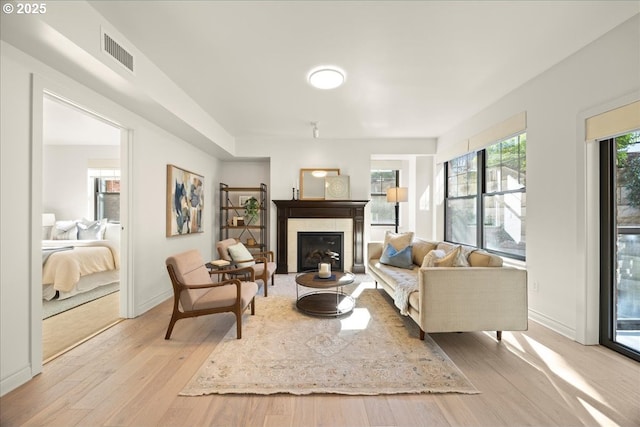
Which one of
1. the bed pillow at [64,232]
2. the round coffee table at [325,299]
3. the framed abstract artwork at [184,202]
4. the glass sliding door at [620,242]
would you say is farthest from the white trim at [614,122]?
the bed pillow at [64,232]

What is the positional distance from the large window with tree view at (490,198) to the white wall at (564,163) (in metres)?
0.44

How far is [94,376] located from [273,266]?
257 centimetres

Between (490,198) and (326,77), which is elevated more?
(326,77)

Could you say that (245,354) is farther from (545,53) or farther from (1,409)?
(545,53)

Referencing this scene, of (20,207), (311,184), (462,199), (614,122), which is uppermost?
(614,122)

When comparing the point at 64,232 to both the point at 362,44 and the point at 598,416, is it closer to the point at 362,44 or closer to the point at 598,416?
the point at 362,44

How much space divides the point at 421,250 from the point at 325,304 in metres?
1.66

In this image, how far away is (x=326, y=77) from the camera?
297 cm

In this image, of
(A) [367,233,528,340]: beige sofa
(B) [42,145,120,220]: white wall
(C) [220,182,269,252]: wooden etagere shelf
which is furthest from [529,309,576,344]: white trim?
(B) [42,145,120,220]: white wall

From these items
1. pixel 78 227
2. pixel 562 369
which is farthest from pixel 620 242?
pixel 78 227

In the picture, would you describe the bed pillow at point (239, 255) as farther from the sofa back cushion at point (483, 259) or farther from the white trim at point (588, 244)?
the white trim at point (588, 244)

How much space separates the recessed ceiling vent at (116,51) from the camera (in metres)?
2.12

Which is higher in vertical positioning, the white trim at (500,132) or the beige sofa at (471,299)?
the white trim at (500,132)

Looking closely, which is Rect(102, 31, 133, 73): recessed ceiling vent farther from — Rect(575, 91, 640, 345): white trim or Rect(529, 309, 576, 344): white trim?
Rect(529, 309, 576, 344): white trim
